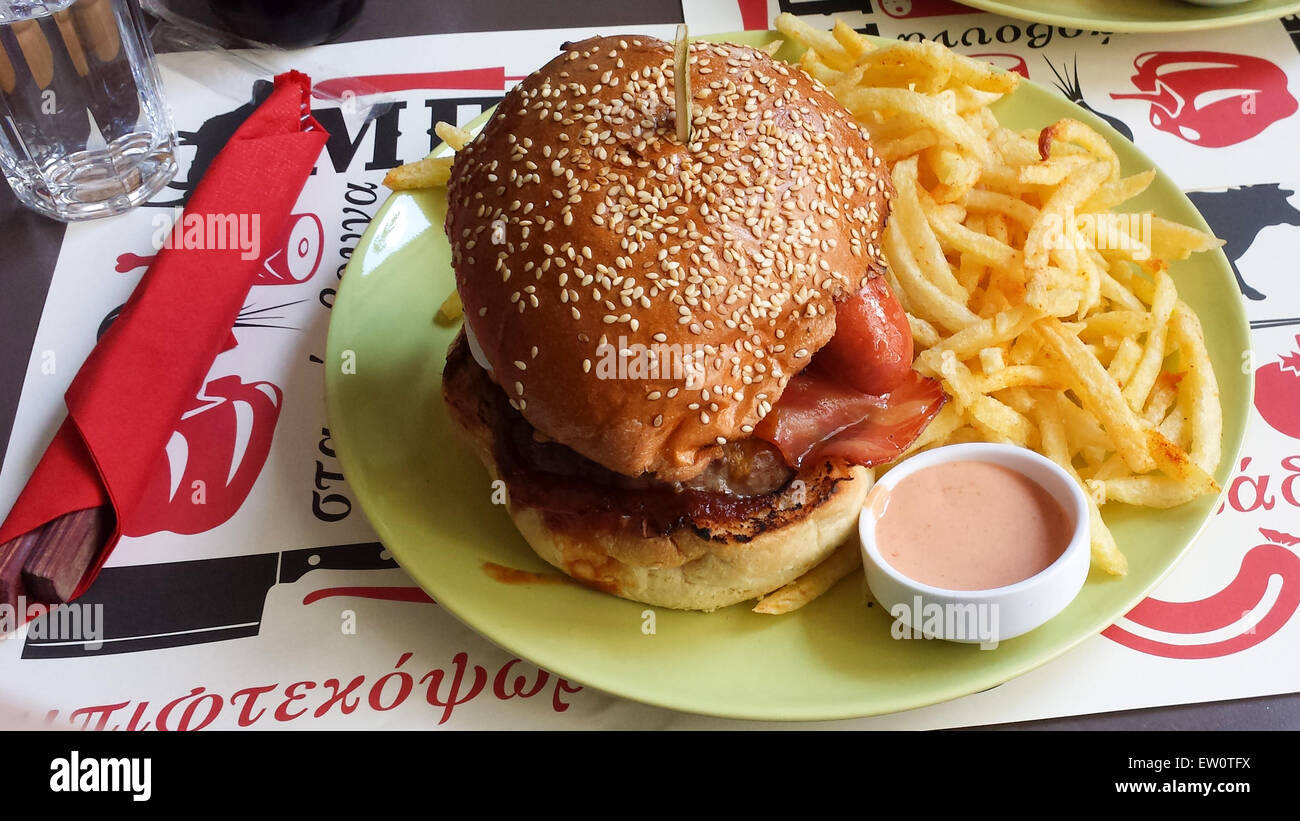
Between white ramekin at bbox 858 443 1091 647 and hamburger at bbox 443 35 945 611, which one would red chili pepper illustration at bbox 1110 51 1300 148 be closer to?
hamburger at bbox 443 35 945 611

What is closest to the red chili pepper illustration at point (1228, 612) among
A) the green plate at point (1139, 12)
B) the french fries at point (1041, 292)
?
the french fries at point (1041, 292)

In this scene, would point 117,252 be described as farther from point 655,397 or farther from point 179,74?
point 655,397

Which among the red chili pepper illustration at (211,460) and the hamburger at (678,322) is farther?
the red chili pepper illustration at (211,460)

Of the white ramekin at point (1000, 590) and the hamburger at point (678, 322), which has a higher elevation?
the hamburger at point (678, 322)

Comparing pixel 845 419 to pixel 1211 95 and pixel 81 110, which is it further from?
pixel 81 110

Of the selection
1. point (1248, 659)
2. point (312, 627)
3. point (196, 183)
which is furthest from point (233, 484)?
point (1248, 659)

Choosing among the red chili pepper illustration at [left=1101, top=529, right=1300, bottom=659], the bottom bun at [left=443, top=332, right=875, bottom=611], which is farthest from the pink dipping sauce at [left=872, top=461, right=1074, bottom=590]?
the red chili pepper illustration at [left=1101, top=529, right=1300, bottom=659]

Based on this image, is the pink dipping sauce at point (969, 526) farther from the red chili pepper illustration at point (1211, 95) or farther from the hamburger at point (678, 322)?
the red chili pepper illustration at point (1211, 95)
